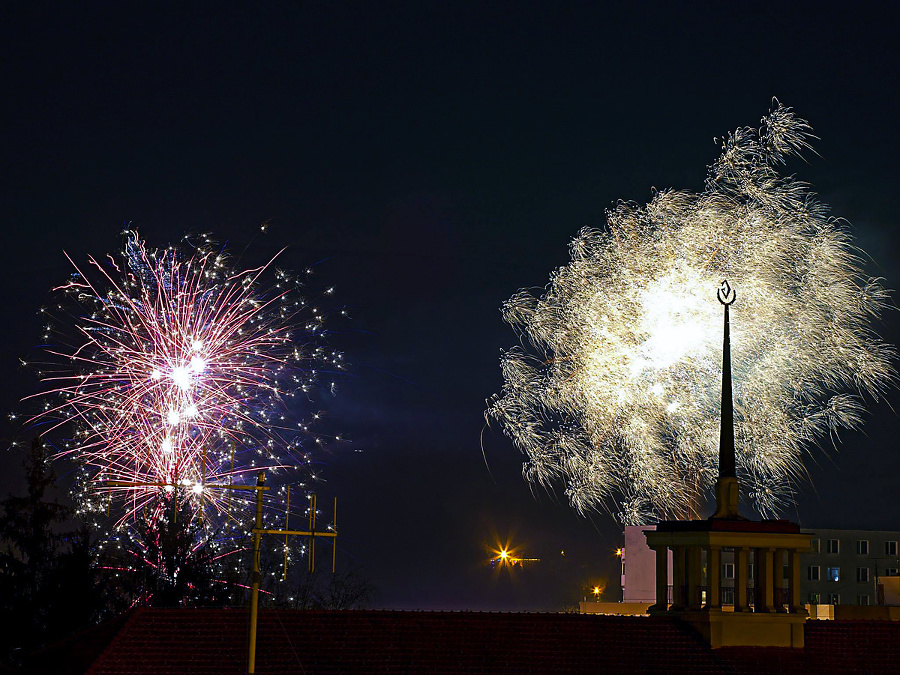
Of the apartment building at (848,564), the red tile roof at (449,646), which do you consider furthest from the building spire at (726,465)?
the apartment building at (848,564)

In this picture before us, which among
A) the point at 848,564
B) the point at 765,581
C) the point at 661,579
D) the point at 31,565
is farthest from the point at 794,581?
the point at 848,564

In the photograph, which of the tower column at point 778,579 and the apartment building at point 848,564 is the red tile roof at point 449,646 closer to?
the tower column at point 778,579

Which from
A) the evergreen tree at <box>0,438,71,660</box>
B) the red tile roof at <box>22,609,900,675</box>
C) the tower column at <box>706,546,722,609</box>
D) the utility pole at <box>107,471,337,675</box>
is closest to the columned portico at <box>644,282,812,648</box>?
the tower column at <box>706,546,722,609</box>

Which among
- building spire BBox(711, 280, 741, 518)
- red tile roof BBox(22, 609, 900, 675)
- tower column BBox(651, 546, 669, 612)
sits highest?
building spire BBox(711, 280, 741, 518)

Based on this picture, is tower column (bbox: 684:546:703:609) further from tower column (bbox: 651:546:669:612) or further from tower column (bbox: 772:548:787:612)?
tower column (bbox: 772:548:787:612)

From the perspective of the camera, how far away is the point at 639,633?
103 ft

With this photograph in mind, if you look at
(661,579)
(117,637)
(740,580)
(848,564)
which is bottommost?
(117,637)

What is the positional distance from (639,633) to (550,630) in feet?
8.18

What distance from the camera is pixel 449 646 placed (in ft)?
97.9

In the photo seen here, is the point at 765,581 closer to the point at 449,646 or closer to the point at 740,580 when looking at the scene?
the point at 740,580

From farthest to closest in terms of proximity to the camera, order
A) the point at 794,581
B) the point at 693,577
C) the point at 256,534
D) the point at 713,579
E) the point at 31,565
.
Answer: the point at 31,565 < the point at 693,577 < the point at 794,581 < the point at 713,579 < the point at 256,534

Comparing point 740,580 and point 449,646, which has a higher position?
point 740,580

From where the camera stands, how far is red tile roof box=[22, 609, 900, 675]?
28375 mm

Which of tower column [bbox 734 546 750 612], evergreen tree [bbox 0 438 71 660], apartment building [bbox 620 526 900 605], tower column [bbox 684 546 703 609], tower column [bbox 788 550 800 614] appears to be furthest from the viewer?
apartment building [bbox 620 526 900 605]
